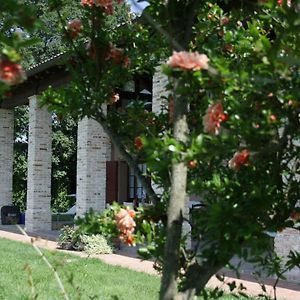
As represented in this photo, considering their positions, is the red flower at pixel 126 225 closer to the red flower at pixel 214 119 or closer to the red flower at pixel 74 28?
the red flower at pixel 214 119

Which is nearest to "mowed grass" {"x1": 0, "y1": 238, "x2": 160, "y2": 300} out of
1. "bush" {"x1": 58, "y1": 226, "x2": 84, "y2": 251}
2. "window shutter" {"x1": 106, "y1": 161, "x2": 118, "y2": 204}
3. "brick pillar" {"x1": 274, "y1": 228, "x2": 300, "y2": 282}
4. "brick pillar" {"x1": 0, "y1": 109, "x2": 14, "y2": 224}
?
"bush" {"x1": 58, "y1": 226, "x2": 84, "y2": 251}

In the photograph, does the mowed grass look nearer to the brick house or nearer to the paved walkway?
the paved walkway

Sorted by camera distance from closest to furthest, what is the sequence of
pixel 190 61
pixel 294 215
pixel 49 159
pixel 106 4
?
pixel 190 61, pixel 294 215, pixel 106 4, pixel 49 159

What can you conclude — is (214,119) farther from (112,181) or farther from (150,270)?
(112,181)

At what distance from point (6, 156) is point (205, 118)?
60.3ft

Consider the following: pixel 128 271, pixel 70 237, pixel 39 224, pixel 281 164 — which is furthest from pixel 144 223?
pixel 39 224

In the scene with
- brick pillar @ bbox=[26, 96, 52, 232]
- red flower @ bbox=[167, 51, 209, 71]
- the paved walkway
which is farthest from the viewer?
brick pillar @ bbox=[26, 96, 52, 232]

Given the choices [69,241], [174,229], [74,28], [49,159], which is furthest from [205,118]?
[49,159]

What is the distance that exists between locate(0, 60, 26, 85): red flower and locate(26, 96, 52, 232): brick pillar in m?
15.2

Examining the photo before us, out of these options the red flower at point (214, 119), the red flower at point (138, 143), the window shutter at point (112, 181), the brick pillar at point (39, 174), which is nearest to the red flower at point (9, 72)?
the red flower at point (214, 119)

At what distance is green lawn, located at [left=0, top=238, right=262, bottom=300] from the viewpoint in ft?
21.2

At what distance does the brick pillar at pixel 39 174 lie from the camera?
16.7m

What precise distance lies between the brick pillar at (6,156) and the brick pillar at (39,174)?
2.74 meters

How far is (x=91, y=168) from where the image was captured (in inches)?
557
